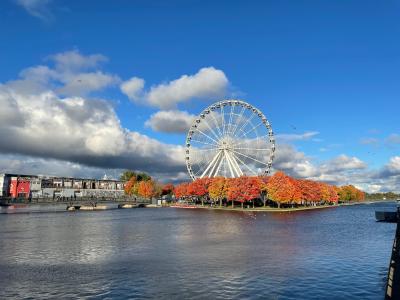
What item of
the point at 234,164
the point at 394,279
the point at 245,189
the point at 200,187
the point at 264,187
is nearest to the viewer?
the point at 394,279

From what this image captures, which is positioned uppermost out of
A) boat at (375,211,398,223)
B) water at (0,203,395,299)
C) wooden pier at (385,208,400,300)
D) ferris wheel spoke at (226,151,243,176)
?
ferris wheel spoke at (226,151,243,176)

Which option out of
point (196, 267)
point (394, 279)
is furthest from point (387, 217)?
point (394, 279)

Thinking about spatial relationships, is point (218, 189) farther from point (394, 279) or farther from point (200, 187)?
point (394, 279)

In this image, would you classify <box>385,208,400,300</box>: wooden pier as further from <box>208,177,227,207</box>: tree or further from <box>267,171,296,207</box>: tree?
<box>208,177,227,207</box>: tree

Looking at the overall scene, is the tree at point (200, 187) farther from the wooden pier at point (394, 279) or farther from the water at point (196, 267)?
the wooden pier at point (394, 279)

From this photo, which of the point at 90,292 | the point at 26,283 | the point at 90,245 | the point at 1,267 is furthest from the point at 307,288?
the point at 90,245

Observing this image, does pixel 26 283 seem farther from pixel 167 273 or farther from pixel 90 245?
pixel 90 245

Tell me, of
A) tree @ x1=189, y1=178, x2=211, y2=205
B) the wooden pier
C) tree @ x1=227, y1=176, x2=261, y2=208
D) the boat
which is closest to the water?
the wooden pier

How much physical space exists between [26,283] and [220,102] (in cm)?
12400

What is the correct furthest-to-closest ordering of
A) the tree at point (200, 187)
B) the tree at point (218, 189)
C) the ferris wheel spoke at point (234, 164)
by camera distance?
the tree at point (200, 187) < the tree at point (218, 189) < the ferris wheel spoke at point (234, 164)

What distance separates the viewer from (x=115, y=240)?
62406mm

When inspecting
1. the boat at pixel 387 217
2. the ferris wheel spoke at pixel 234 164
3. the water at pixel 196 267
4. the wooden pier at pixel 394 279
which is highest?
the ferris wheel spoke at pixel 234 164

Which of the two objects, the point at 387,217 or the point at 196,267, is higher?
the point at 387,217

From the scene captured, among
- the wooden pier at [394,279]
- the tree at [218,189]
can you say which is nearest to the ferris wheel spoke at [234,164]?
the tree at [218,189]
